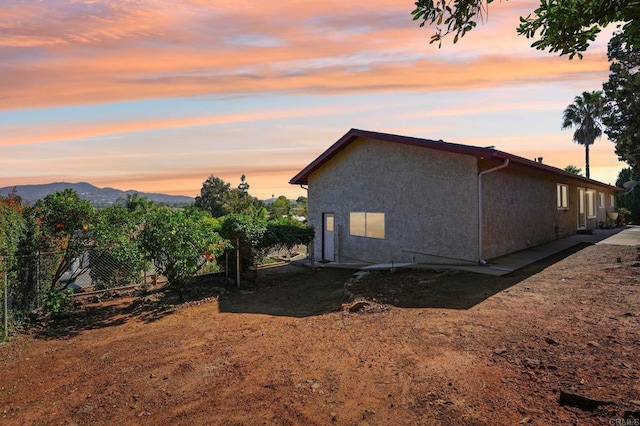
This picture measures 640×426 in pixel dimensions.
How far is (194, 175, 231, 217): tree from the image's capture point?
185 feet

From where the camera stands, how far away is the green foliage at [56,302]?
9305mm

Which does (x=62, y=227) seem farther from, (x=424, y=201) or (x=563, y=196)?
(x=563, y=196)

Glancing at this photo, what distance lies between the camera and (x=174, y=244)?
1020 cm

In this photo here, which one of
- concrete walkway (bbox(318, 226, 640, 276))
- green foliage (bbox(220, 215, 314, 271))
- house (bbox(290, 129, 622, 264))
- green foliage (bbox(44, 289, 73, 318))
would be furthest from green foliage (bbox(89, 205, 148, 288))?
concrete walkway (bbox(318, 226, 640, 276))

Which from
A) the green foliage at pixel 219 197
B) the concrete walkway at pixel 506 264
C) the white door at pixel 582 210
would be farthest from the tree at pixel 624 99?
the green foliage at pixel 219 197

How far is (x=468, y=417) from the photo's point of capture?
3893 mm

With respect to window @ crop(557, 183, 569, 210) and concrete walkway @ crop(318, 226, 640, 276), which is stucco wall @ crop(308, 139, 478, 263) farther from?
window @ crop(557, 183, 569, 210)

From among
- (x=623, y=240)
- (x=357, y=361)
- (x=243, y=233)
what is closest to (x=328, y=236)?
(x=243, y=233)

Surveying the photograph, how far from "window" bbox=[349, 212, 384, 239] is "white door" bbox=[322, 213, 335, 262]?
135cm

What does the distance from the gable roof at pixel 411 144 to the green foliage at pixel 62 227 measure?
31.4 feet

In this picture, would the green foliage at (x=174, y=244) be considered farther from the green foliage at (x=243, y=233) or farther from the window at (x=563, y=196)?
the window at (x=563, y=196)

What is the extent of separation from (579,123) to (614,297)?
143ft

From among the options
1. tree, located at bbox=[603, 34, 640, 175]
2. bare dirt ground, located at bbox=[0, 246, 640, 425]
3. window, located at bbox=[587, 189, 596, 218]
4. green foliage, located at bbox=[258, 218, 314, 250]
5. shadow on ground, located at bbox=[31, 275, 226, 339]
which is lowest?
shadow on ground, located at bbox=[31, 275, 226, 339]

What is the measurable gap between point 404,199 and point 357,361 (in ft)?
31.3
